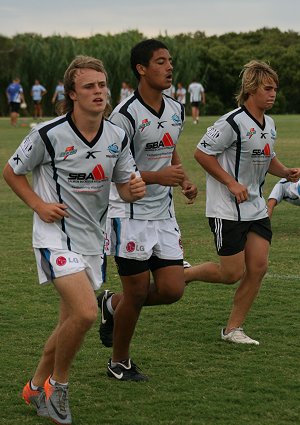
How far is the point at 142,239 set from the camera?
6340mm

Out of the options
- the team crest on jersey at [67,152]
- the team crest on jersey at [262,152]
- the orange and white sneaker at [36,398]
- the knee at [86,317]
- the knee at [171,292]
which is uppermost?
the team crest on jersey at [67,152]

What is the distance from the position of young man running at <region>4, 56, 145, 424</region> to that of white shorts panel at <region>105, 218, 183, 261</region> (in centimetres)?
61

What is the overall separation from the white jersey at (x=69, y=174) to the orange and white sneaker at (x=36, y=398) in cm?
82

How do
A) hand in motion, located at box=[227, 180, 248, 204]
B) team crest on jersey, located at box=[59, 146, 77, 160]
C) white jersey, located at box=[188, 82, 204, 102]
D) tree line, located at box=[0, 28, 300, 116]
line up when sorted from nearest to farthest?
team crest on jersey, located at box=[59, 146, 77, 160]
hand in motion, located at box=[227, 180, 248, 204]
white jersey, located at box=[188, 82, 204, 102]
tree line, located at box=[0, 28, 300, 116]

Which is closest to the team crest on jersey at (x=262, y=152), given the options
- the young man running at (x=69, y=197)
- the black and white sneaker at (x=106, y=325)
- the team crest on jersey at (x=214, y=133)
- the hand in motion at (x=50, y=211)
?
the team crest on jersey at (x=214, y=133)

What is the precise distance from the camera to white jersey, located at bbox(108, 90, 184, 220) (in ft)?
21.0

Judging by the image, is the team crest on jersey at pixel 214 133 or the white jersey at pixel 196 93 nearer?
the team crest on jersey at pixel 214 133

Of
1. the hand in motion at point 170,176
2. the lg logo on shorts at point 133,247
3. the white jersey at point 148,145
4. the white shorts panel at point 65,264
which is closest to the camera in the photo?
the white shorts panel at point 65,264

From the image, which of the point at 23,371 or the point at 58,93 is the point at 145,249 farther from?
the point at 58,93

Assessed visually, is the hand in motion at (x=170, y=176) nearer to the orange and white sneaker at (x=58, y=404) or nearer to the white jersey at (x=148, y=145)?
the white jersey at (x=148, y=145)

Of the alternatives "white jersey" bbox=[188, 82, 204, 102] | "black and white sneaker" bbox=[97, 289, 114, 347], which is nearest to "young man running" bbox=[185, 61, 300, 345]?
"black and white sneaker" bbox=[97, 289, 114, 347]

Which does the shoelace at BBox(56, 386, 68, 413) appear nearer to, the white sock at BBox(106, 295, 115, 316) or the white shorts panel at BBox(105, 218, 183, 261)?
the white shorts panel at BBox(105, 218, 183, 261)

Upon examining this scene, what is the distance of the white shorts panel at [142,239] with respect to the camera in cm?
629

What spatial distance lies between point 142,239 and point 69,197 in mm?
899
